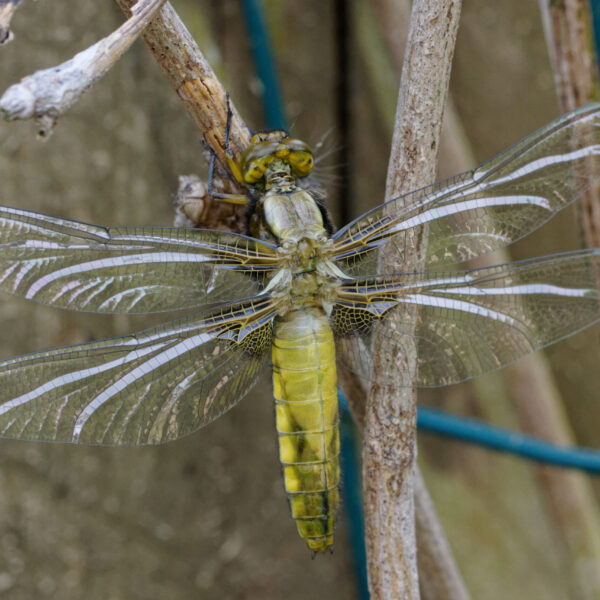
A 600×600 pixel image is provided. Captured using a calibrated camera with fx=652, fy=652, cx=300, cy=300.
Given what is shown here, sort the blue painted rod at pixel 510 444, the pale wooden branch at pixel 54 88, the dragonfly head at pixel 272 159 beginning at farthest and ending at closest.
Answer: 1. the blue painted rod at pixel 510 444
2. the dragonfly head at pixel 272 159
3. the pale wooden branch at pixel 54 88

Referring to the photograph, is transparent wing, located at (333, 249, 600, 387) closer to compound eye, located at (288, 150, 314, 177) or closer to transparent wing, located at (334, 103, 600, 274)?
transparent wing, located at (334, 103, 600, 274)

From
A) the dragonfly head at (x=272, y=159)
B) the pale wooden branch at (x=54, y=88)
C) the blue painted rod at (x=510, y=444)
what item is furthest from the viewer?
the blue painted rod at (x=510, y=444)

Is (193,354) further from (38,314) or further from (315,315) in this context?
(38,314)

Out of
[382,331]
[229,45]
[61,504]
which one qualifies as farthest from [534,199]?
[61,504]

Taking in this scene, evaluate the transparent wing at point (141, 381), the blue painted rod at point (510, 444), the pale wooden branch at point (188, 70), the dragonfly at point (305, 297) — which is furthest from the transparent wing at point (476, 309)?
the blue painted rod at point (510, 444)

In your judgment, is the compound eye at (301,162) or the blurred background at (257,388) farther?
the blurred background at (257,388)

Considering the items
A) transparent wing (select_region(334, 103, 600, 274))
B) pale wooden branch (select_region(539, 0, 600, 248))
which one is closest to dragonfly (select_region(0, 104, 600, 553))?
transparent wing (select_region(334, 103, 600, 274))

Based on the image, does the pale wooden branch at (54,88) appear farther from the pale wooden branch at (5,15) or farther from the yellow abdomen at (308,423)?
the yellow abdomen at (308,423)

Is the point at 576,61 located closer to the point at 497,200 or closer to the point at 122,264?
the point at 497,200
